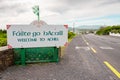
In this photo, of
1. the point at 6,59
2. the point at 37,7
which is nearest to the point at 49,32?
the point at 6,59

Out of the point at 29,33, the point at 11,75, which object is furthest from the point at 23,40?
the point at 11,75

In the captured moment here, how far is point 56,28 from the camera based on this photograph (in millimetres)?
8336

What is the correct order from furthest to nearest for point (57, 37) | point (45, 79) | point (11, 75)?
point (57, 37), point (11, 75), point (45, 79)

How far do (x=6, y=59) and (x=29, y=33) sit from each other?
150 centimetres

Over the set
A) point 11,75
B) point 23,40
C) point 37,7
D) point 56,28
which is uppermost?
point 37,7

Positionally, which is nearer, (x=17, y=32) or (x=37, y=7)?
(x=17, y=32)

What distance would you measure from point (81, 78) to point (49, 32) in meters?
3.27

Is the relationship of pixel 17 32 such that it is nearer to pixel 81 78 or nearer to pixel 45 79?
pixel 45 79

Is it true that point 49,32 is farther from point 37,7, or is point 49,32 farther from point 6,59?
point 37,7

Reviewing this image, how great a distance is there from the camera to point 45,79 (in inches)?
218

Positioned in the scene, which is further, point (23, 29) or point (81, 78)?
point (23, 29)

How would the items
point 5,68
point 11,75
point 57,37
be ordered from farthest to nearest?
point 57,37, point 5,68, point 11,75

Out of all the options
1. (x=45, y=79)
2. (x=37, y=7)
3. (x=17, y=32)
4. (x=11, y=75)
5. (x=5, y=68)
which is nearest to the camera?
(x=45, y=79)

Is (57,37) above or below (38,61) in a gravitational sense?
above
